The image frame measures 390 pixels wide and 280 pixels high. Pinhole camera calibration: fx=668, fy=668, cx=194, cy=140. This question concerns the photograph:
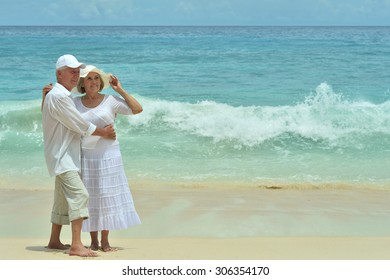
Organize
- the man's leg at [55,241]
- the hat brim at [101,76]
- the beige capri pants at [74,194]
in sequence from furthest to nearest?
the man's leg at [55,241] < the hat brim at [101,76] < the beige capri pants at [74,194]

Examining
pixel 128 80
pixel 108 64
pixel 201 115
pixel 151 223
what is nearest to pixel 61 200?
pixel 151 223

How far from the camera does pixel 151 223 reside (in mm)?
6898

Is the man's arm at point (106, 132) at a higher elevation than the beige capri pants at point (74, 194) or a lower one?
higher

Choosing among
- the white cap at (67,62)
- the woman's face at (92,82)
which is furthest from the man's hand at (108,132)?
the white cap at (67,62)

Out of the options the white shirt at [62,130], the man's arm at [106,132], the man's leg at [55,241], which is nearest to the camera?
the white shirt at [62,130]

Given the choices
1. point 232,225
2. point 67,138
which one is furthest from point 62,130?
point 232,225

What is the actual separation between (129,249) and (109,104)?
120 cm

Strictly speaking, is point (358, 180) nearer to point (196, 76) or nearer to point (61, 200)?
point (61, 200)

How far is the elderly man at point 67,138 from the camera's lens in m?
4.69

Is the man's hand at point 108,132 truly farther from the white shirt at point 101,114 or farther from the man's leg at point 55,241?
the man's leg at point 55,241

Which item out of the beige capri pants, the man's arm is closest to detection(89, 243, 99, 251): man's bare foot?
the beige capri pants

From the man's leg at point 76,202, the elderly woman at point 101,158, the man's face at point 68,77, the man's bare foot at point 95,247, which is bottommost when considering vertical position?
the man's bare foot at point 95,247

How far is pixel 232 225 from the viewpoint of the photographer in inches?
268

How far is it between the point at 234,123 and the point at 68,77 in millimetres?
9410
